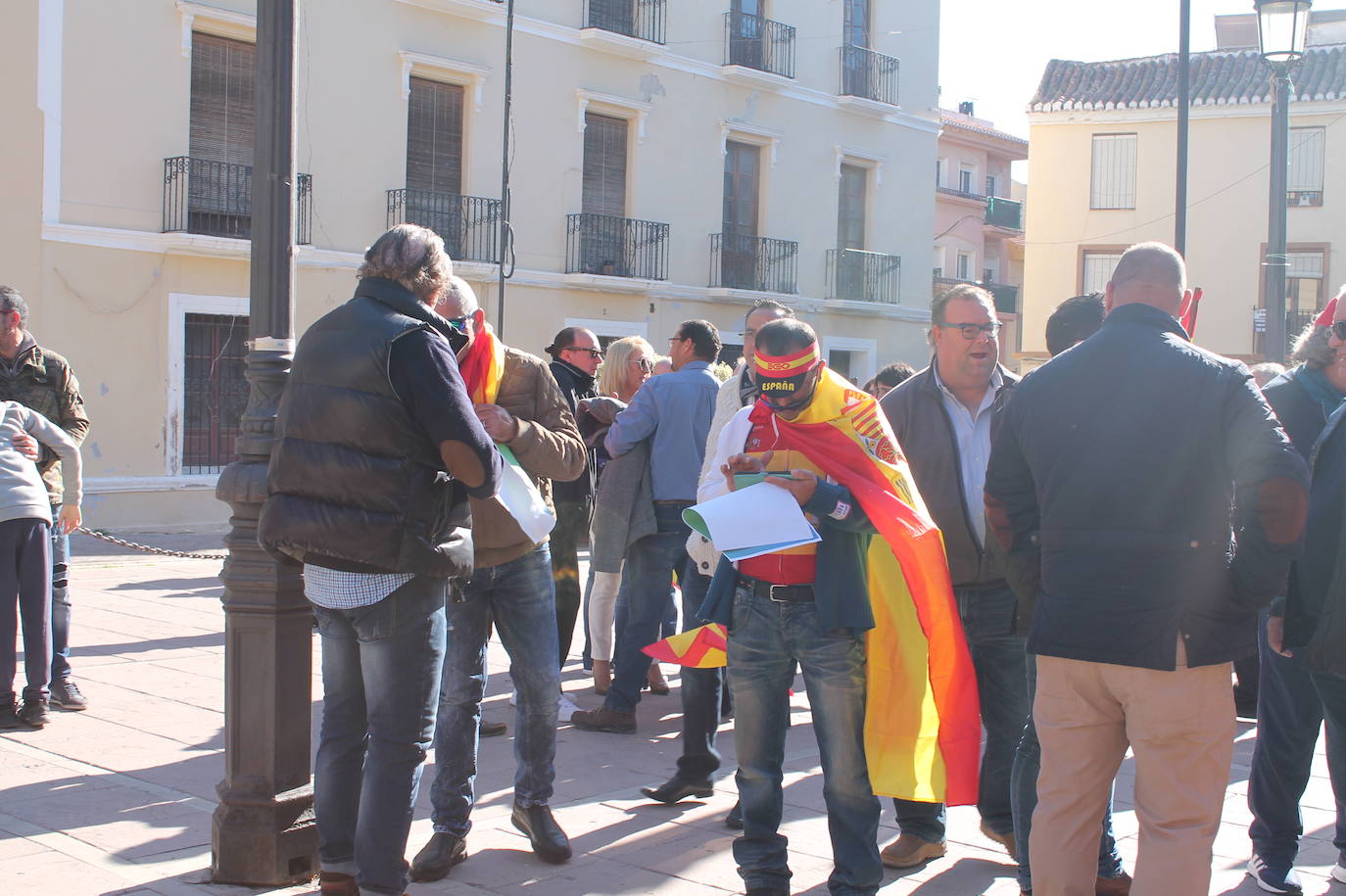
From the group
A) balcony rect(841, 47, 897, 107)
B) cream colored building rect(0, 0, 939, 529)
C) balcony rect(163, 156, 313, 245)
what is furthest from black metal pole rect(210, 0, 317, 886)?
balcony rect(841, 47, 897, 107)

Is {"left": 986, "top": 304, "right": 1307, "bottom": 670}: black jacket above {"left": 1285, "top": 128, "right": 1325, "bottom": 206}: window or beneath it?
beneath

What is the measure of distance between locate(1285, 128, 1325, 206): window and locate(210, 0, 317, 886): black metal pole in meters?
32.0

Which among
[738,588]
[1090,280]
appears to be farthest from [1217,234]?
[738,588]

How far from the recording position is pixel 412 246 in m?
3.75

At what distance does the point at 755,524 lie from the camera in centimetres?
378

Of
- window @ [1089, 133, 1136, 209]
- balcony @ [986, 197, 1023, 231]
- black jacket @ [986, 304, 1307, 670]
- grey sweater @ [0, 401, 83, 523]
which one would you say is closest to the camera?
black jacket @ [986, 304, 1307, 670]

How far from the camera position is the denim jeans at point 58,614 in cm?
642

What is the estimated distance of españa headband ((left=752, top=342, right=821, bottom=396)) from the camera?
3.97 meters

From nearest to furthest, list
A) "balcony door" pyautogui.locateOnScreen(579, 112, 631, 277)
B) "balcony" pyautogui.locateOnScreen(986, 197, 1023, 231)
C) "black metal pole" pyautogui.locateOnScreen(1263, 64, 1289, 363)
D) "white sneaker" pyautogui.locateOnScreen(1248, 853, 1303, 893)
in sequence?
"white sneaker" pyautogui.locateOnScreen(1248, 853, 1303, 893) → "black metal pole" pyautogui.locateOnScreen(1263, 64, 1289, 363) → "balcony door" pyautogui.locateOnScreen(579, 112, 631, 277) → "balcony" pyautogui.locateOnScreen(986, 197, 1023, 231)

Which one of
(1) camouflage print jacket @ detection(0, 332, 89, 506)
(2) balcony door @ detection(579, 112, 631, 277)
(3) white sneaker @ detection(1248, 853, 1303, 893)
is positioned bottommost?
(3) white sneaker @ detection(1248, 853, 1303, 893)

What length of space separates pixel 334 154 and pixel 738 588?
1581 centimetres

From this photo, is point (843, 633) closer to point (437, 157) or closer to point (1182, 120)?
point (1182, 120)

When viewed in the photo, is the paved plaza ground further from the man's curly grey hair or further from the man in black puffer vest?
the man's curly grey hair

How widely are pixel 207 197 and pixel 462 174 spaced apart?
4.17 meters
